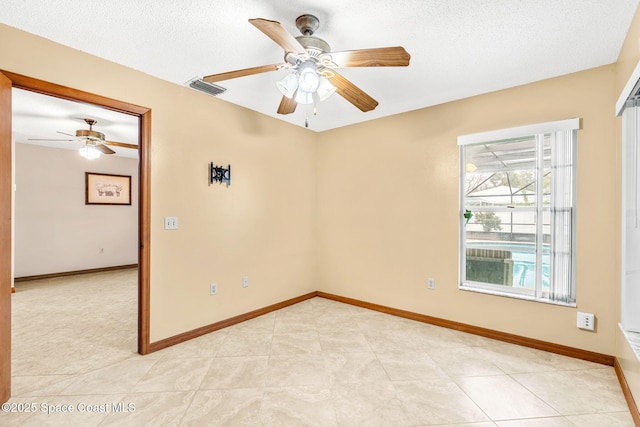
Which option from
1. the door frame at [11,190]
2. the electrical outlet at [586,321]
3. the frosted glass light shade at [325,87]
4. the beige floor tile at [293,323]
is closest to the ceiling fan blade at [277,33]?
the frosted glass light shade at [325,87]

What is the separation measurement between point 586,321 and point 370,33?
2912 mm

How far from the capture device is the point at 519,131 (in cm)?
279

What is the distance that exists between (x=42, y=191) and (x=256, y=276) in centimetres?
502

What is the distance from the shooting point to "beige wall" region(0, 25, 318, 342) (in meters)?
2.36

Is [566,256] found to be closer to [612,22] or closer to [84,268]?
[612,22]

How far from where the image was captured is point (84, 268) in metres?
6.01

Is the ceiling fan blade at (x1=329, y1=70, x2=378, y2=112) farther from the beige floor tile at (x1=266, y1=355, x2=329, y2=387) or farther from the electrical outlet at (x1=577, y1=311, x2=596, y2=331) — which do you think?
the electrical outlet at (x1=577, y1=311, x2=596, y2=331)

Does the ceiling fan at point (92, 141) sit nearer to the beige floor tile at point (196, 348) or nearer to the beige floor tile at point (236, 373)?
the beige floor tile at point (196, 348)

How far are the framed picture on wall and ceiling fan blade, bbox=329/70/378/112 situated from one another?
6261 mm

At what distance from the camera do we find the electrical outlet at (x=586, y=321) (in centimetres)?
243

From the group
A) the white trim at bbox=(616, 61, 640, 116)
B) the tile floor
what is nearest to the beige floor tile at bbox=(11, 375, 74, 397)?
the tile floor

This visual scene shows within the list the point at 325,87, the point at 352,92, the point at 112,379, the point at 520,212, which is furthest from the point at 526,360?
the point at 112,379

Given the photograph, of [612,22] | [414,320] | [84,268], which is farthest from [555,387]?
[84,268]

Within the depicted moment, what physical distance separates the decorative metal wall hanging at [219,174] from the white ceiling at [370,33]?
844mm
